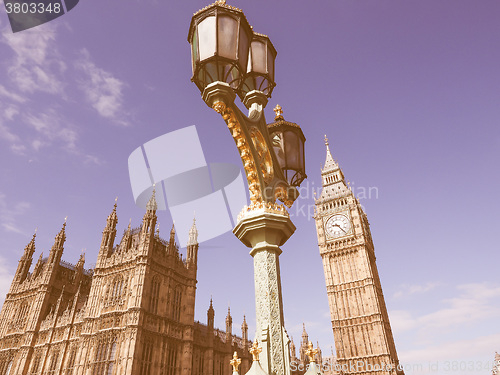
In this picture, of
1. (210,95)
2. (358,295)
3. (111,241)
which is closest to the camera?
(210,95)

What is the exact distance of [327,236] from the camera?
59.1 meters

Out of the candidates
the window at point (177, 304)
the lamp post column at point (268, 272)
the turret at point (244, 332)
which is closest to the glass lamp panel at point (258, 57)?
the lamp post column at point (268, 272)

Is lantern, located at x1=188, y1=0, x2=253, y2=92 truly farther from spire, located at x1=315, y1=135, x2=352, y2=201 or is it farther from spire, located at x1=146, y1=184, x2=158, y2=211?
spire, located at x1=315, y1=135, x2=352, y2=201

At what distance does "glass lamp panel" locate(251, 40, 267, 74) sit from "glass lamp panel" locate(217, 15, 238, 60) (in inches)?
42.4

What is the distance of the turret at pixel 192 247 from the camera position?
37688mm

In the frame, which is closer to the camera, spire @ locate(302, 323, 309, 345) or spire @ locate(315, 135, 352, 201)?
spire @ locate(302, 323, 309, 345)

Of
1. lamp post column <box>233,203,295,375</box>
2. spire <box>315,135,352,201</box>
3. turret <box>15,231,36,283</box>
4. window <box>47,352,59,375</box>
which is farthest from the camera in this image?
spire <box>315,135,352,201</box>

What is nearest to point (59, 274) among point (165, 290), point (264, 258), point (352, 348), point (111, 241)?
point (111, 241)

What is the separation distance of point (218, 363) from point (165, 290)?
12.0 m

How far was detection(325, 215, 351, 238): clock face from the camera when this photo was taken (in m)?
58.1

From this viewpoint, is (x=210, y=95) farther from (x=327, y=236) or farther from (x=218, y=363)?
(x=327, y=236)

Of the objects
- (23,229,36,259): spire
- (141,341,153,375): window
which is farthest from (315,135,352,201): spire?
(23,229,36,259): spire

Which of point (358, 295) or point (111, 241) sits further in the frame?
point (358, 295)

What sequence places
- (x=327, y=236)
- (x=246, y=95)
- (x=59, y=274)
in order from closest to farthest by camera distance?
(x=246, y=95), (x=59, y=274), (x=327, y=236)
